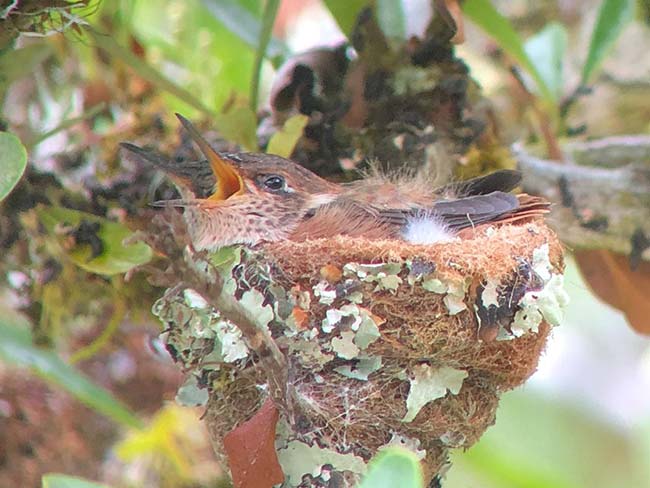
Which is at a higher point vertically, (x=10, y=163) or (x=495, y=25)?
(x=495, y=25)

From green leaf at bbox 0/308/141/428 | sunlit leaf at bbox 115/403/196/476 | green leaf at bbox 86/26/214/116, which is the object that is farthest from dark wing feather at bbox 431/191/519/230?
sunlit leaf at bbox 115/403/196/476

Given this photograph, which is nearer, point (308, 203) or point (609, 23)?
point (308, 203)

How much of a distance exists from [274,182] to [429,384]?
665mm

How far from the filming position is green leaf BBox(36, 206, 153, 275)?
2.09 meters

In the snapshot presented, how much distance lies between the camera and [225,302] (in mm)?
1444

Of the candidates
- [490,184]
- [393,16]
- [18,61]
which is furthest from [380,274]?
[18,61]

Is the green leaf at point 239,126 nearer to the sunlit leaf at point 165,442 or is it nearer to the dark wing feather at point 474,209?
the dark wing feather at point 474,209

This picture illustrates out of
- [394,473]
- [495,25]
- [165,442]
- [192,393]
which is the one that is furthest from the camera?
[165,442]

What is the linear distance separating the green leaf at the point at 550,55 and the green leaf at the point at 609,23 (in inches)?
4.5

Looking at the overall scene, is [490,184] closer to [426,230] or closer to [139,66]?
[426,230]

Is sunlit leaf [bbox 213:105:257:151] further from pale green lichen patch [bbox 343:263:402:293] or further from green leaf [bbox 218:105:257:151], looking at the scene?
pale green lichen patch [bbox 343:263:402:293]

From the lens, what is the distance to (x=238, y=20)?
270 cm

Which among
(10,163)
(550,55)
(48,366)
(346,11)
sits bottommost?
(48,366)

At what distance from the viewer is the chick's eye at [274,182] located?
2.23m
